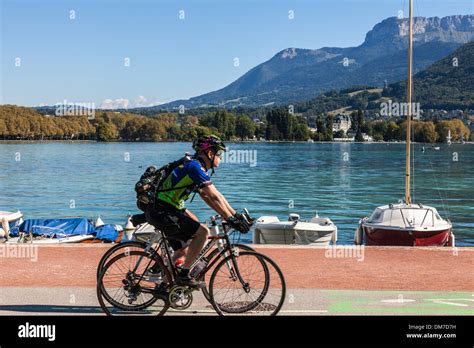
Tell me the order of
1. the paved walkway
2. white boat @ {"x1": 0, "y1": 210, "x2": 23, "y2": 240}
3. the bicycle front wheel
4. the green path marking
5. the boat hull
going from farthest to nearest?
white boat @ {"x1": 0, "y1": 210, "x2": 23, "y2": 240} → the boat hull → the paved walkway → the green path marking → the bicycle front wheel

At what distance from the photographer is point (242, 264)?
25.5 ft

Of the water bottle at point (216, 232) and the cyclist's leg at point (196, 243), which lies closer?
the cyclist's leg at point (196, 243)

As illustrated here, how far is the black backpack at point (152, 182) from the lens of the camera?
7735mm

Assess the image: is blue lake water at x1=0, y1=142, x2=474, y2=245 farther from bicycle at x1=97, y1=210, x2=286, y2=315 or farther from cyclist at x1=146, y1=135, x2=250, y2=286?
cyclist at x1=146, y1=135, x2=250, y2=286

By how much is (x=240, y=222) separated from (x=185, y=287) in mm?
1038

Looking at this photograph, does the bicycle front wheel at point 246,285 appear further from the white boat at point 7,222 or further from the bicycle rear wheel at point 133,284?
the white boat at point 7,222

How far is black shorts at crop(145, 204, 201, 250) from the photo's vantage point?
774 centimetres

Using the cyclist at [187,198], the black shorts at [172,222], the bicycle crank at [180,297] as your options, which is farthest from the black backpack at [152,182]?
the bicycle crank at [180,297]

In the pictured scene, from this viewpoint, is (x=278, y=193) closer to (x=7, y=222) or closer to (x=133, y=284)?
(x=7, y=222)

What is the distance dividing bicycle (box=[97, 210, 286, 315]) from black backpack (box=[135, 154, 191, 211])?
0.51 metres

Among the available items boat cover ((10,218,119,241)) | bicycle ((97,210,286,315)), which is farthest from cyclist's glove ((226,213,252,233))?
boat cover ((10,218,119,241))

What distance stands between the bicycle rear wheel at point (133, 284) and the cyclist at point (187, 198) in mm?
252

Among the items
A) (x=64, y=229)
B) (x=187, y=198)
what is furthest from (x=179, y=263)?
(x=64, y=229)

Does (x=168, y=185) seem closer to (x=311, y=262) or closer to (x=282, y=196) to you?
(x=311, y=262)
